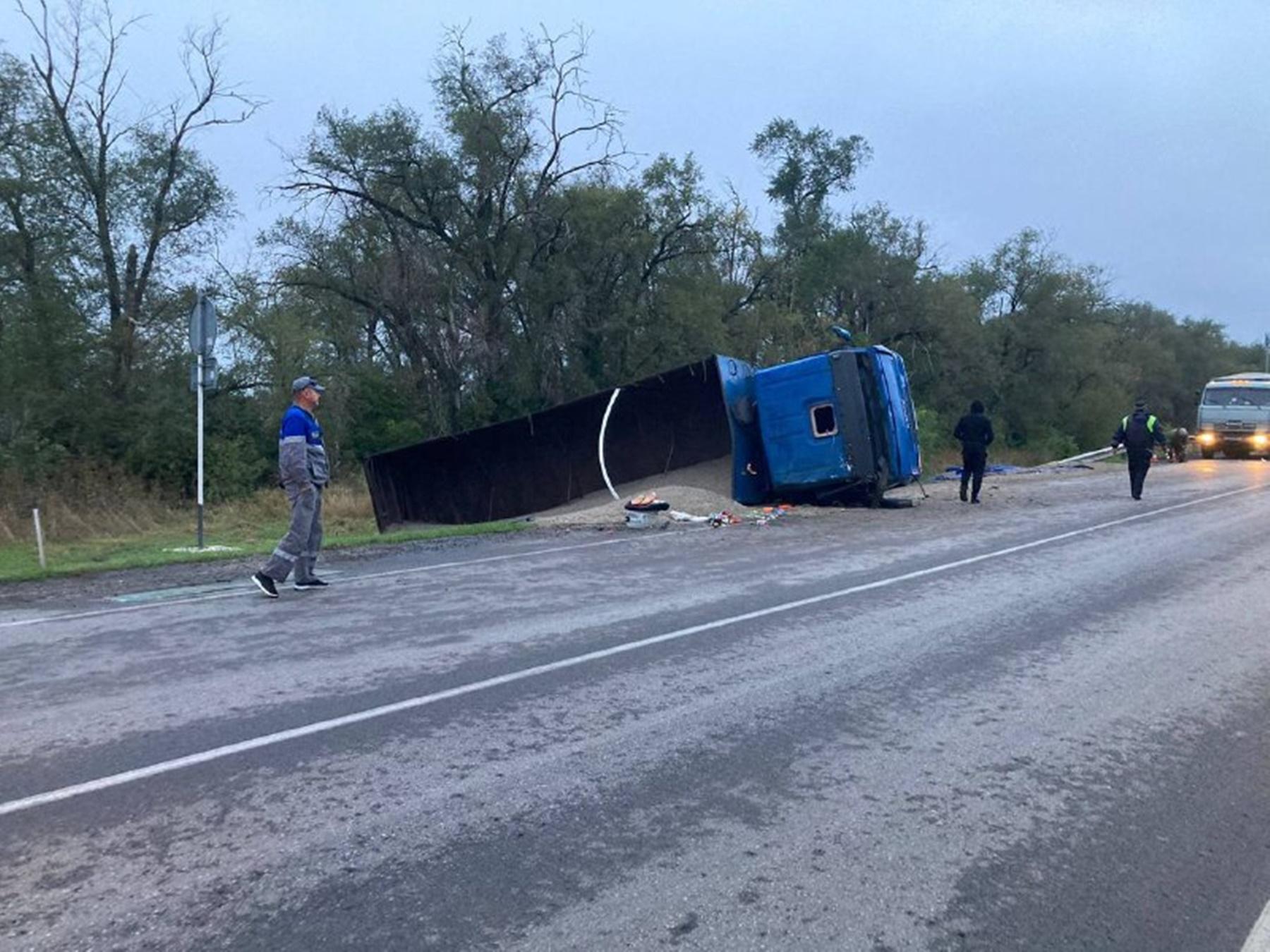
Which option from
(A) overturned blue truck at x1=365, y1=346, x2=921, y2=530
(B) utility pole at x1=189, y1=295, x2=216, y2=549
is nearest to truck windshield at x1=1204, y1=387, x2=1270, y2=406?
(A) overturned blue truck at x1=365, y1=346, x2=921, y2=530

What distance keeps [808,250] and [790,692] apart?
39.9 m

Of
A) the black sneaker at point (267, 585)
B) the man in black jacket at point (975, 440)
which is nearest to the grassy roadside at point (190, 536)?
the black sneaker at point (267, 585)

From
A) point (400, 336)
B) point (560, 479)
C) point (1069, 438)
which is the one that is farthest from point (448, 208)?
point (1069, 438)

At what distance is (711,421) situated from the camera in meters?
20.2

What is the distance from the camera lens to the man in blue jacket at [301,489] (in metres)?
9.44

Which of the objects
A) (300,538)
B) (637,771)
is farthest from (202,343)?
(637,771)

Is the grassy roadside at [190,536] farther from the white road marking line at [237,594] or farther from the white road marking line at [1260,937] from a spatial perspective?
the white road marking line at [1260,937]

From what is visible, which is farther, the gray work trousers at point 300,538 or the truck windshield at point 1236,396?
the truck windshield at point 1236,396

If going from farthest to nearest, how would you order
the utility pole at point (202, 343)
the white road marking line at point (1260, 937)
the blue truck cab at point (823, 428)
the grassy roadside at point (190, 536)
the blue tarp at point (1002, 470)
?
the blue tarp at point (1002, 470)
the blue truck cab at point (823, 428)
the utility pole at point (202, 343)
the grassy roadside at point (190, 536)
the white road marking line at point (1260, 937)

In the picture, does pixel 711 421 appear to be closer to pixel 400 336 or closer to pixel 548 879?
pixel 400 336

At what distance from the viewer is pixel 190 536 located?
17.9 meters

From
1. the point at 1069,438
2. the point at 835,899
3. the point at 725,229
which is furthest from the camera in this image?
the point at 1069,438

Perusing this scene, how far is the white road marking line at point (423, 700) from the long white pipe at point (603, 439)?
8.50 metres

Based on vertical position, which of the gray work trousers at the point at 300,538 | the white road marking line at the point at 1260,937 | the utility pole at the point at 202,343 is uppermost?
the utility pole at the point at 202,343
